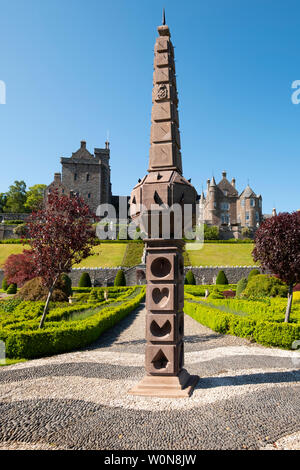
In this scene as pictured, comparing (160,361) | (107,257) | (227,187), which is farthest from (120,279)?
(227,187)

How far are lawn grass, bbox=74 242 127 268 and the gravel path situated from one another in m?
29.9

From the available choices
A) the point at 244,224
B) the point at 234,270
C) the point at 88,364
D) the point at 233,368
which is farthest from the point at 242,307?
the point at 244,224

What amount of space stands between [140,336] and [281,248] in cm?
547

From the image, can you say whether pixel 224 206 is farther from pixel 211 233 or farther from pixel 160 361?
pixel 160 361

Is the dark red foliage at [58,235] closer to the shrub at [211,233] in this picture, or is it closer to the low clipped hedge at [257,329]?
the low clipped hedge at [257,329]

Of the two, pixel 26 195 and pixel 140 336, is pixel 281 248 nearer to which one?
pixel 140 336

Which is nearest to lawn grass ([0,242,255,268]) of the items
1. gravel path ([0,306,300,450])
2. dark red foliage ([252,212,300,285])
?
dark red foliage ([252,212,300,285])

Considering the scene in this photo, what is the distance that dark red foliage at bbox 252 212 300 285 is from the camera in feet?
33.9

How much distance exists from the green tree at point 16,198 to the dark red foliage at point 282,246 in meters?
72.4

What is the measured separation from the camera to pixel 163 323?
4.99 m

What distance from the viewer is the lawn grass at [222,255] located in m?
38.4

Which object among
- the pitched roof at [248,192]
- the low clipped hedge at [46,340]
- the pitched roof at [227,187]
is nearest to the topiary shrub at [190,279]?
the low clipped hedge at [46,340]

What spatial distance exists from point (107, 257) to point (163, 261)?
115ft
